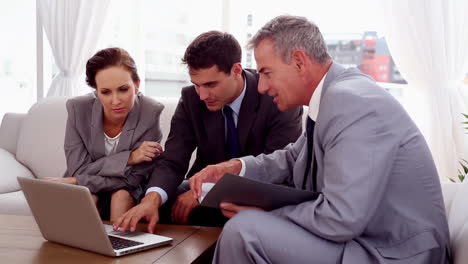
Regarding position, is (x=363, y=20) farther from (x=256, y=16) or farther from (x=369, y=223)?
(x=369, y=223)

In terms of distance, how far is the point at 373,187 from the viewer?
1.42 m

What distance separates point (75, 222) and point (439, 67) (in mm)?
2511

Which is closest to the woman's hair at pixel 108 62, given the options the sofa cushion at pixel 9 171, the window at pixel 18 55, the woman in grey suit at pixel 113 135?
the woman in grey suit at pixel 113 135

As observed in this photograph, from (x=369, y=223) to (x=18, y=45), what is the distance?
4228 mm

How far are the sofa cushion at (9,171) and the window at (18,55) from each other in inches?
75.6

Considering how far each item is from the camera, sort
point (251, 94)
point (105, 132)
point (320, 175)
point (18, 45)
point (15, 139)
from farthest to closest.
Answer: point (18, 45)
point (15, 139)
point (105, 132)
point (251, 94)
point (320, 175)

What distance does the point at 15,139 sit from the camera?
10.7 ft

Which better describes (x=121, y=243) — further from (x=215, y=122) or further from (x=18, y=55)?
(x=18, y=55)

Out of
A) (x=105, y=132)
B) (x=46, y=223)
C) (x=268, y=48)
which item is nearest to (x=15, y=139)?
(x=105, y=132)

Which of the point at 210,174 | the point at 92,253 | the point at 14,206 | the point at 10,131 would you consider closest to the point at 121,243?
the point at 92,253

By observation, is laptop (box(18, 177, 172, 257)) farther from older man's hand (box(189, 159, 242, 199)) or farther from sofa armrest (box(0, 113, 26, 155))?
sofa armrest (box(0, 113, 26, 155))

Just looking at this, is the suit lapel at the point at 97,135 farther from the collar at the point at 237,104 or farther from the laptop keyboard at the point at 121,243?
the laptop keyboard at the point at 121,243

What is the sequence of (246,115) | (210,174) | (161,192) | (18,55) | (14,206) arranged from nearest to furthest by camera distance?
(210,174) → (161,192) → (246,115) → (14,206) → (18,55)

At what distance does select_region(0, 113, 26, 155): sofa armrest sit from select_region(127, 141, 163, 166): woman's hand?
1163 mm
